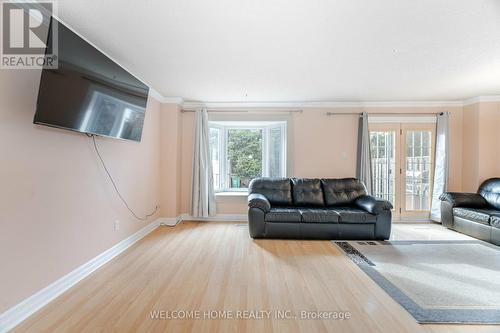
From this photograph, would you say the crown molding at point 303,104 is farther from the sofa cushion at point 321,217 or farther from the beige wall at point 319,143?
the sofa cushion at point 321,217

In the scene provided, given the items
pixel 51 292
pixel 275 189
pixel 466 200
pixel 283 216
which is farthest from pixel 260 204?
pixel 466 200

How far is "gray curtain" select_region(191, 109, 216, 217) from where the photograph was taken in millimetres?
4785

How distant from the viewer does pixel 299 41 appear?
2424 mm

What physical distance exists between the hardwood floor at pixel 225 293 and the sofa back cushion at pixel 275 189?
3.24 ft

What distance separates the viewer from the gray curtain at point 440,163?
466 cm

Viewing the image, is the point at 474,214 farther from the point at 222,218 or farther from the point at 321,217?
the point at 222,218

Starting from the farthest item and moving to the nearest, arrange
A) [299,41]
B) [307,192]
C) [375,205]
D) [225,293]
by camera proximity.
Answer: [307,192]
[375,205]
[299,41]
[225,293]

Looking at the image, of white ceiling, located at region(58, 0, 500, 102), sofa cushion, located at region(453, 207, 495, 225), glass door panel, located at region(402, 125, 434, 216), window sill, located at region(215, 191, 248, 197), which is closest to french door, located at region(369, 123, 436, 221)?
glass door panel, located at region(402, 125, 434, 216)

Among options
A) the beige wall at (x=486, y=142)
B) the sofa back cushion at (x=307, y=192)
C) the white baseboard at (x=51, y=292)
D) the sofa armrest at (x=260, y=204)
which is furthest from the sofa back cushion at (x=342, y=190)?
the white baseboard at (x=51, y=292)

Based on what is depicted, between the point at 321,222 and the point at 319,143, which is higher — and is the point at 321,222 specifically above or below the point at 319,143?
below

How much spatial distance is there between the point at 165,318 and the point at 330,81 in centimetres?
360

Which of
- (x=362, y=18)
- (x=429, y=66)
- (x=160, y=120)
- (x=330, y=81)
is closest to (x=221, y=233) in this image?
(x=160, y=120)

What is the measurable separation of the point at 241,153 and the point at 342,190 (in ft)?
7.46

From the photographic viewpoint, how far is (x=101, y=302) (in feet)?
6.84
